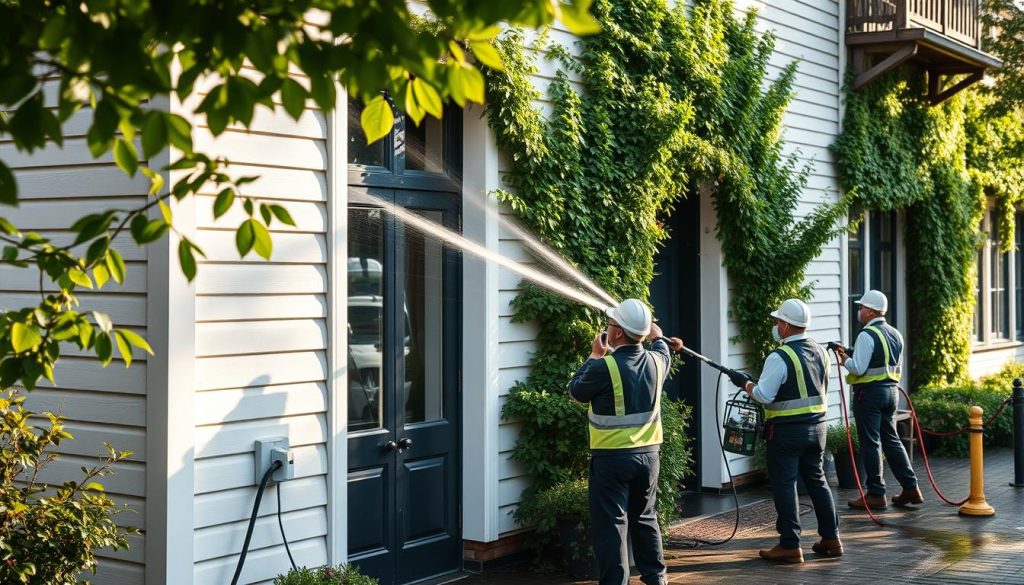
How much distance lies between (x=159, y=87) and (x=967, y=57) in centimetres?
1461

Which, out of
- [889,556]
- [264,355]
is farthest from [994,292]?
[264,355]

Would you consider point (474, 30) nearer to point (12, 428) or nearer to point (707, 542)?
point (12, 428)

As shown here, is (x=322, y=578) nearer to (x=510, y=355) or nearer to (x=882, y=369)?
(x=510, y=355)

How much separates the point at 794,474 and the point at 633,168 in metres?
2.80

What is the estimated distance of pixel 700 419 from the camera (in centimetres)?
1216

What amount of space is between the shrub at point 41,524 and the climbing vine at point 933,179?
10540 millimetres

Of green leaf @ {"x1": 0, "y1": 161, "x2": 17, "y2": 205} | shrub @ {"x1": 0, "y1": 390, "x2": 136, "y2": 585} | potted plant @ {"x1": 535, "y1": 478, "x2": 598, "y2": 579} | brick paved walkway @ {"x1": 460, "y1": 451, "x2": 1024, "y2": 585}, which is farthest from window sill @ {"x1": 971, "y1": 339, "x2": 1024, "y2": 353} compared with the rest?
green leaf @ {"x1": 0, "y1": 161, "x2": 17, "y2": 205}

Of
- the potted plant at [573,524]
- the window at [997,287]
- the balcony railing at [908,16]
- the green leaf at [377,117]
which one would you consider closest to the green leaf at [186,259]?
the green leaf at [377,117]

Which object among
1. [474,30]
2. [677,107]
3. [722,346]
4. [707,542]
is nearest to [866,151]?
[722,346]

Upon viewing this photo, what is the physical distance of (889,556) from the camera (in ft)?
30.3

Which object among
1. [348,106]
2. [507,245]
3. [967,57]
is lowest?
[507,245]

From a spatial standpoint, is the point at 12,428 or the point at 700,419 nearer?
the point at 12,428

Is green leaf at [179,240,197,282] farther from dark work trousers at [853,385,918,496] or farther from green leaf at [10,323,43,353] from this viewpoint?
dark work trousers at [853,385,918,496]

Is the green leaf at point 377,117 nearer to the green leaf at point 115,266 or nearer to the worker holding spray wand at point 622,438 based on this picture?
the green leaf at point 115,266
